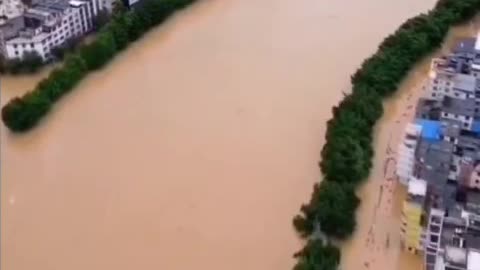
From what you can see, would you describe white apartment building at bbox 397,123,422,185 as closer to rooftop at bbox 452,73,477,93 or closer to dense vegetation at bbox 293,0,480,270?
dense vegetation at bbox 293,0,480,270

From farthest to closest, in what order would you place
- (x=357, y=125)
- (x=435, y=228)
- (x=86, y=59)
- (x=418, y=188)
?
(x=86, y=59), (x=357, y=125), (x=418, y=188), (x=435, y=228)

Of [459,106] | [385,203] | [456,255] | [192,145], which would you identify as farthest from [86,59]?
[456,255]

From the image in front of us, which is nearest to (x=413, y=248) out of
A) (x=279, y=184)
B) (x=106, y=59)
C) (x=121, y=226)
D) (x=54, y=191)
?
(x=279, y=184)

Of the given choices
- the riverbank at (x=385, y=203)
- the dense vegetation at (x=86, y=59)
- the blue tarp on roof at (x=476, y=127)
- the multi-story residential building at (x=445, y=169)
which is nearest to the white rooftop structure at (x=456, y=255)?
the multi-story residential building at (x=445, y=169)

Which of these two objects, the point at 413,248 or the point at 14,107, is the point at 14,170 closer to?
the point at 14,107

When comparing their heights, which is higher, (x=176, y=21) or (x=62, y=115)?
(x=176, y=21)

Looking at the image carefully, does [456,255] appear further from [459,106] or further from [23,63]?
[23,63]
